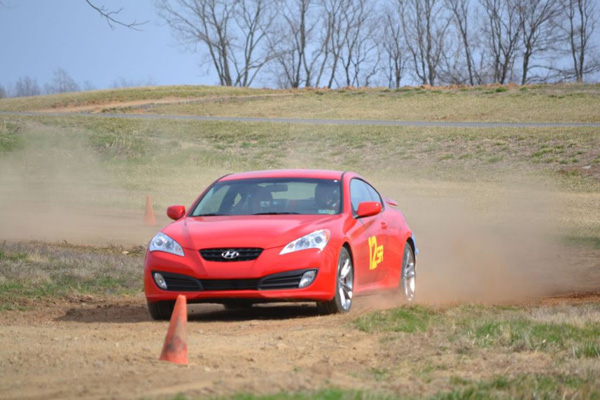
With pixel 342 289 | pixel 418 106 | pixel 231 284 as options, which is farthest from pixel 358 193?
pixel 418 106

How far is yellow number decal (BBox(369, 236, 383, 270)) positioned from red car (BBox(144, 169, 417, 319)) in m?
0.01

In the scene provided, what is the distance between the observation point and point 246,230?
10.1 m

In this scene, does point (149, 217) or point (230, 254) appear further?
point (149, 217)

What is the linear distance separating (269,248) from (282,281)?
12.8 inches

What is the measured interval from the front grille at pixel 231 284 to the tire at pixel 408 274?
2.64 m

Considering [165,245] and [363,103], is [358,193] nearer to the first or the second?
[165,245]

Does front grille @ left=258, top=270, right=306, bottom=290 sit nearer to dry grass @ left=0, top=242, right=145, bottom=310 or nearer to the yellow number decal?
the yellow number decal

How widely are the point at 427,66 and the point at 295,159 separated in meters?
61.7

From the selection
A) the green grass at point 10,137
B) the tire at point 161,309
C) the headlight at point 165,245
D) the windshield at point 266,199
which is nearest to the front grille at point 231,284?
the headlight at point 165,245

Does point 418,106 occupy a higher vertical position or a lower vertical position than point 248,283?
higher

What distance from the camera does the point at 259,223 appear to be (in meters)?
10.3

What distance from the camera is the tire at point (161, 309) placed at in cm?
1019

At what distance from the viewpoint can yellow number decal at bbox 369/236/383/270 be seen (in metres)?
11.0

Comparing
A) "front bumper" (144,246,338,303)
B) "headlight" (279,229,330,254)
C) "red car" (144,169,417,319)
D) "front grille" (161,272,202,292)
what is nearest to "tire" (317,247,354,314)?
"red car" (144,169,417,319)
